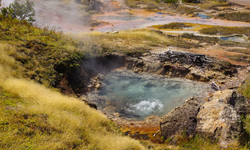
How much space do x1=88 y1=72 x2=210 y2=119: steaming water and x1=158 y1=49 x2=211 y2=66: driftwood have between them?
178cm

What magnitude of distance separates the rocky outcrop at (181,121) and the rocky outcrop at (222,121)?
0.71ft

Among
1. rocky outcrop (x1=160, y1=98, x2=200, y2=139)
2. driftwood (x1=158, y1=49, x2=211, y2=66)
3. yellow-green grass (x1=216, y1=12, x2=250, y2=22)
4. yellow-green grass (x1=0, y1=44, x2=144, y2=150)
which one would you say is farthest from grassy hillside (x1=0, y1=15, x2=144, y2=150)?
yellow-green grass (x1=216, y1=12, x2=250, y2=22)

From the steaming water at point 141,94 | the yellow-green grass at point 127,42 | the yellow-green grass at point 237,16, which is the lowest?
the steaming water at point 141,94

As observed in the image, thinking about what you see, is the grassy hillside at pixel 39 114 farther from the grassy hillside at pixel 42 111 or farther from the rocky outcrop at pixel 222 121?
the rocky outcrop at pixel 222 121

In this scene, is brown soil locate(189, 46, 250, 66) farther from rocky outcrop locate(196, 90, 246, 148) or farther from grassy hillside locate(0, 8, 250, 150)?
grassy hillside locate(0, 8, 250, 150)

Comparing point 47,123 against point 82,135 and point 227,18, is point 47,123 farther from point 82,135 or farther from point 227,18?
point 227,18

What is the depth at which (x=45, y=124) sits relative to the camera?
4.43 meters

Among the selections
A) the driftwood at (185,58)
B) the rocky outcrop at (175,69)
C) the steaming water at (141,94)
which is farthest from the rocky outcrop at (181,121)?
the driftwood at (185,58)

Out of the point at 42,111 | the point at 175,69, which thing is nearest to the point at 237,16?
the point at 175,69

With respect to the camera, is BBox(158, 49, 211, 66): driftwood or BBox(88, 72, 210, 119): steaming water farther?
BBox(158, 49, 211, 66): driftwood

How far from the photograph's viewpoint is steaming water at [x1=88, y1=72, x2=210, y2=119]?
31.9ft

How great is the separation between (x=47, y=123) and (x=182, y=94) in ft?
28.5

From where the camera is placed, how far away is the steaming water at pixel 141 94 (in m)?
9.72

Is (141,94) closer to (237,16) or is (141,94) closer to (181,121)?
(181,121)
